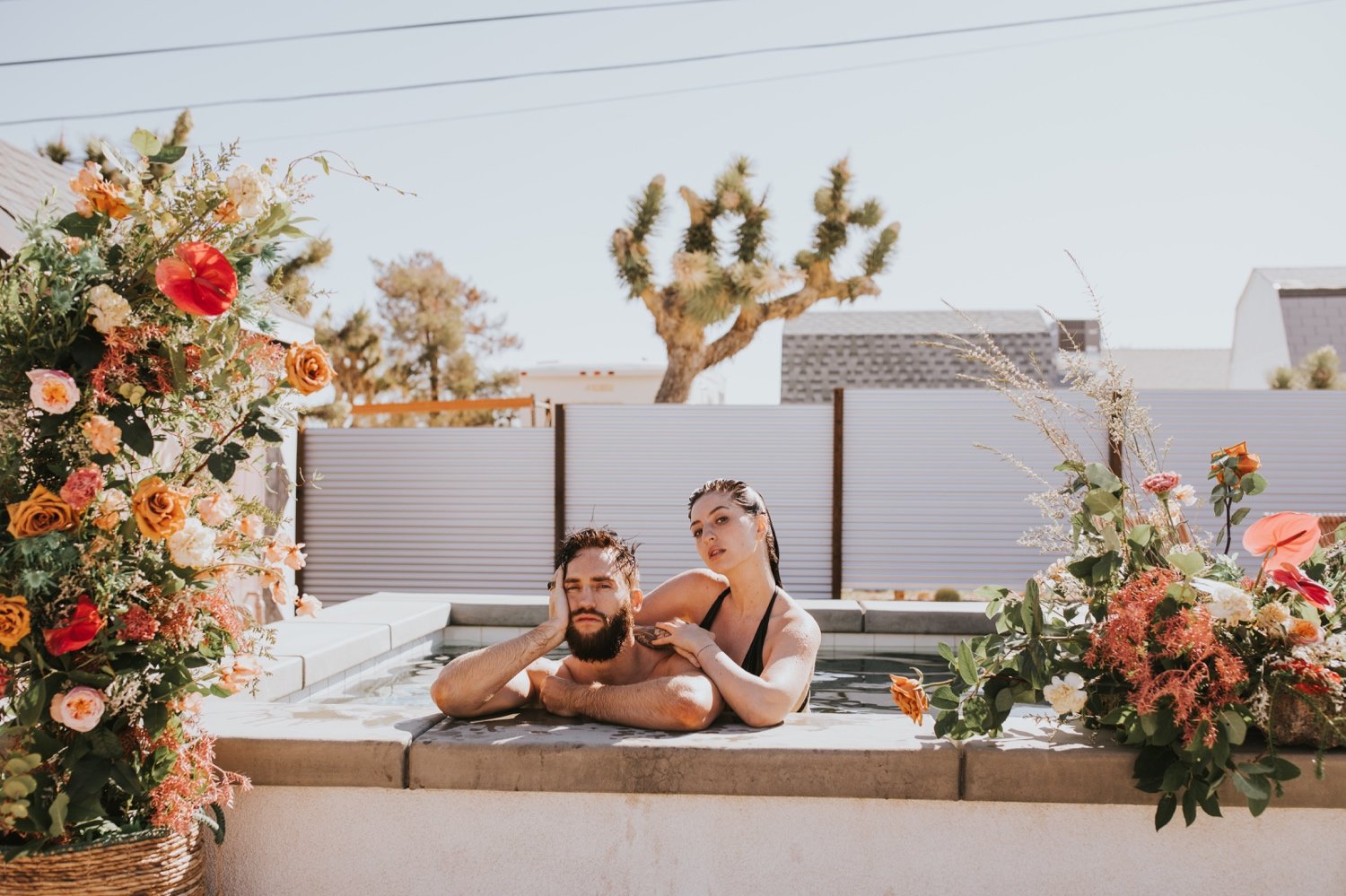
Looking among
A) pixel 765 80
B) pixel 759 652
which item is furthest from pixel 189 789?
pixel 765 80

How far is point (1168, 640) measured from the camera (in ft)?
7.94

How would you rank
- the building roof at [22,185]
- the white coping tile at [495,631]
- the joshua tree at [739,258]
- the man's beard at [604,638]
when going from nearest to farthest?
1. the man's beard at [604,638]
2. the building roof at [22,185]
3. the white coping tile at [495,631]
4. the joshua tree at [739,258]

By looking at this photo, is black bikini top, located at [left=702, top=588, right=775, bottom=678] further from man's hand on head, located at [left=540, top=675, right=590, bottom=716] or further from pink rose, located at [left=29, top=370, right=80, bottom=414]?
pink rose, located at [left=29, top=370, right=80, bottom=414]

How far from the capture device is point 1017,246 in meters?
18.7

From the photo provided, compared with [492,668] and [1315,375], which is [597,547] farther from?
[1315,375]

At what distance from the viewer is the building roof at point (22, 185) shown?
483 cm

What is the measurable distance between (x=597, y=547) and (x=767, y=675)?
62 cm

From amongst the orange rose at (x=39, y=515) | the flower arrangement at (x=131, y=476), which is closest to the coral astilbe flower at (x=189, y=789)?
the flower arrangement at (x=131, y=476)

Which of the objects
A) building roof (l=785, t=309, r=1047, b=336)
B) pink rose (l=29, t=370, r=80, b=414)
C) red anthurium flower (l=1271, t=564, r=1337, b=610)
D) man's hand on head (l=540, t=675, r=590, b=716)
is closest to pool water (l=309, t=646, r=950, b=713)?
man's hand on head (l=540, t=675, r=590, b=716)

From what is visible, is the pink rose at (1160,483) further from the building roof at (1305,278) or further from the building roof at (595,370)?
the building roof at (1305,278)

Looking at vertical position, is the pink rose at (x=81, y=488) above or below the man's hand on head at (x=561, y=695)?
above

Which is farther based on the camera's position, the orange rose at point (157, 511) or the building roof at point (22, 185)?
the building roof at point (22, 185)

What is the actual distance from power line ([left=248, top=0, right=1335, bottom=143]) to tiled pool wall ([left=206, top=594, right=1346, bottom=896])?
1153cm

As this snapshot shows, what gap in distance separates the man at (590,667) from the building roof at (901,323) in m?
18.9
